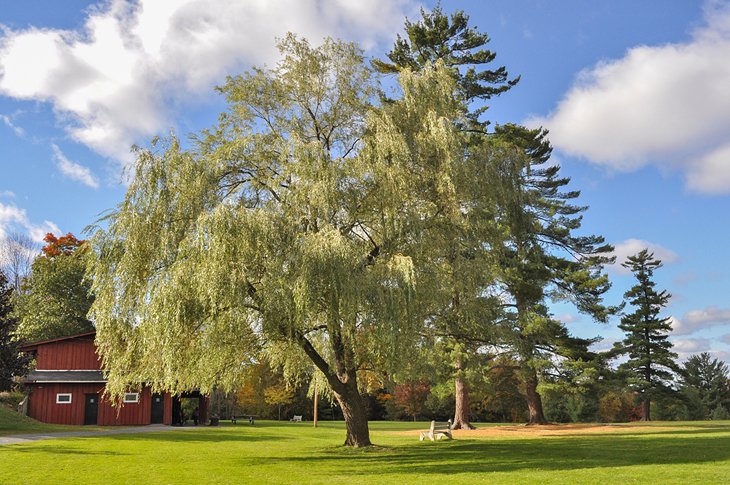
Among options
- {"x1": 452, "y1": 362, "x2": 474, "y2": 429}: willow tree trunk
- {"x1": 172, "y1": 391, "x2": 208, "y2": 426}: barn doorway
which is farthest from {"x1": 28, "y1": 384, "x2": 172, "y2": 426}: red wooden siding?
{"x1": 452, "y1": 362, "x2": 474, "y2": 429}: willow tree trunk

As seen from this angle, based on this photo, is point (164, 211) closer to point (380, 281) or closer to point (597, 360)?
point (380, 281)

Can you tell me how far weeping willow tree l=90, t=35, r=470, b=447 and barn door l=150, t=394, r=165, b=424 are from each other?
67.6 feet

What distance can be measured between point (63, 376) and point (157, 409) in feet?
19.1

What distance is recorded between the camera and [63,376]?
34688 millimetres

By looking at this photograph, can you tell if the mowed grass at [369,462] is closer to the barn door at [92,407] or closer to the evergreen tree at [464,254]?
the evergreen tree at [464,254]

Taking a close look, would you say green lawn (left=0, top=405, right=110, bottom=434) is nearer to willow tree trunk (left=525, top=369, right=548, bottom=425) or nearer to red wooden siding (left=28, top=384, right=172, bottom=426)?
red wooden siding (left=28, top=384, right=172, bottom=426)

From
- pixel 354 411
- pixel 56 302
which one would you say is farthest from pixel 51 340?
pixel 354 411

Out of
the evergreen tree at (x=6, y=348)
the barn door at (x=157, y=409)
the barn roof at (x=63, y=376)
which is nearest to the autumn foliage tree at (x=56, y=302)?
the barn roof at (x=63, y=376)

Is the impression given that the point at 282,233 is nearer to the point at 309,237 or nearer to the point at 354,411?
the point at 309,237

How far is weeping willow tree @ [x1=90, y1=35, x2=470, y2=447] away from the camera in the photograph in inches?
572

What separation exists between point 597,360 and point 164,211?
82.1 ft

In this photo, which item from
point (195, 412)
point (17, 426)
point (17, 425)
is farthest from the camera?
point (195, 412)

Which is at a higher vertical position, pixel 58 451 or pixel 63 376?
pixel 63 376

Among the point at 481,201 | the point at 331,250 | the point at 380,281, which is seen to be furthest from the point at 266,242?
the point at 481,201
